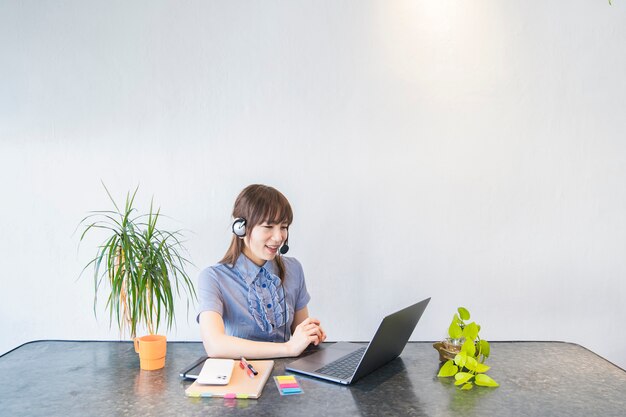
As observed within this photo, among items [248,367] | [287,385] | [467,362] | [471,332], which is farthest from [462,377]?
[248,367]

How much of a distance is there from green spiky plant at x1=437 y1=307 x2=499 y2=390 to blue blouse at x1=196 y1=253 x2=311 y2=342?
75 centimetres

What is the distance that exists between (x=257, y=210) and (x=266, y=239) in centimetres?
12

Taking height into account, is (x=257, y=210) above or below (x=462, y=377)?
above

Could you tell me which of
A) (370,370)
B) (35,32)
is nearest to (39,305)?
(35,32)

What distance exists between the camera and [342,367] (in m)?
1.47

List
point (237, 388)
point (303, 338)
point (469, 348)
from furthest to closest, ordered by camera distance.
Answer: point (303, 338), point (469, 348), point (237, 388)

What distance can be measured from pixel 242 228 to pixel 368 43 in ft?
4.54

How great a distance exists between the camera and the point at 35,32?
265 centimetres

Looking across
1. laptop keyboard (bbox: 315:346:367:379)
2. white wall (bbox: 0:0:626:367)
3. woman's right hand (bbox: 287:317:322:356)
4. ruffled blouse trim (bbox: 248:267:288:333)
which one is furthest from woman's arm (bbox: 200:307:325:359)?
white wall (bbox: 0:0:626:367)

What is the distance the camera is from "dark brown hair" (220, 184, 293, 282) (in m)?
1.92

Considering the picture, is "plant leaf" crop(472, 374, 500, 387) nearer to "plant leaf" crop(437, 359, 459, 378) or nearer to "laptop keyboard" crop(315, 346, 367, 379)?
→ "plant leaf" crop(437, 359, 459, 378)

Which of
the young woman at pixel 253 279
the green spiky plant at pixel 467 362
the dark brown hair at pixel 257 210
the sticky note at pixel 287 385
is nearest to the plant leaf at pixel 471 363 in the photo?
the green spiky plant at pixel 467 362

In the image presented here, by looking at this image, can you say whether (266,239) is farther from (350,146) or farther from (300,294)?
(350,146)

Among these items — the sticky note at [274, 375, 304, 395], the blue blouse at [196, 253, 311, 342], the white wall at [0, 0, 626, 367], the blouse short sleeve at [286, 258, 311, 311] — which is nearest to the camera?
the sticky note at [274, 375, 304, 395]
